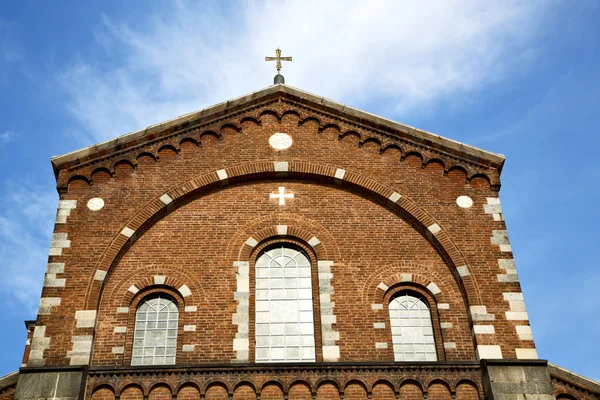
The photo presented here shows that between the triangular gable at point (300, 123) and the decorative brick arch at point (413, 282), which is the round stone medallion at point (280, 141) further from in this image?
the decorative brick arch at point (413, 282)

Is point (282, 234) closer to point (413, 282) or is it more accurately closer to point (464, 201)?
point (413, 282)

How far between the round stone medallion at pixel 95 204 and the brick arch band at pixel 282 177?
85 centimetres

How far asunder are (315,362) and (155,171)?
20.4 feet

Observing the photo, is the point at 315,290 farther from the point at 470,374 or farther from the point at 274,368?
the point at 470,374

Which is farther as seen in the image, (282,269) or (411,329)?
(282,269)

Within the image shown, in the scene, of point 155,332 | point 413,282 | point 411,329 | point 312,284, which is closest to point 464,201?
point 413,282

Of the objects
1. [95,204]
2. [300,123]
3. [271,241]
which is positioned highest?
[300,123]

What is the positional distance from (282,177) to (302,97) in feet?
7.87

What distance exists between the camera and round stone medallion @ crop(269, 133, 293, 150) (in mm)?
19492

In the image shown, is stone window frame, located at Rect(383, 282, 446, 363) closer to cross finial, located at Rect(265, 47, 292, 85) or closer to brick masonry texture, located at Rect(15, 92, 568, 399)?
brick masonry texture, located at Rect(15, 92, 568, 399)

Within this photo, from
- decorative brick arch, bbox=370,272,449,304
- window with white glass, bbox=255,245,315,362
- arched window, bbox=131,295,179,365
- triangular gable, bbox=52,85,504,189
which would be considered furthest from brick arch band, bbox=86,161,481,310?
window with white glass, bbox=255,245,315,362

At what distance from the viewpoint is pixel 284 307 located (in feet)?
56.2

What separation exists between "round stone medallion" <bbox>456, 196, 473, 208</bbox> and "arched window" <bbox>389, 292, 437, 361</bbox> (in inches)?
102

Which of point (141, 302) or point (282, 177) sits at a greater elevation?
point (282, 177)
